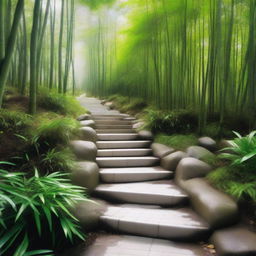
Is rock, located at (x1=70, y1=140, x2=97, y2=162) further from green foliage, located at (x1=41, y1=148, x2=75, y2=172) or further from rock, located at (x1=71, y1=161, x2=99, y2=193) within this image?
green foliage, located at (x1=41, y1=148, x2=75, y2=172)

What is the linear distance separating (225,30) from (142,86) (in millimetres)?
3340

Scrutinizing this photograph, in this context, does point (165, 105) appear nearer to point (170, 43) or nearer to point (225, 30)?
point (170, 43)

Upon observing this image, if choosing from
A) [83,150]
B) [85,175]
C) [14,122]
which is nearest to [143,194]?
[85,175]

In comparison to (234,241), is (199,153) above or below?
above

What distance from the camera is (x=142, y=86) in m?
7.20

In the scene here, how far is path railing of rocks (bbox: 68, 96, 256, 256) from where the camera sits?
2.24 m

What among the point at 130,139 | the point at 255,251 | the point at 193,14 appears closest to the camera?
the point at 255,251

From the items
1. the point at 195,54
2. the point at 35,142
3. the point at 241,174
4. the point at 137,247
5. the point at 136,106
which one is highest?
Answer: the point at 195,54

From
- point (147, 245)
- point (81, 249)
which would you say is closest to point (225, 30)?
point (147, 245)

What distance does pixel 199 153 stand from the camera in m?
3.61

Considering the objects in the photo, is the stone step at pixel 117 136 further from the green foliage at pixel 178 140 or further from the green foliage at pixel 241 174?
the green foliage at pixel 241 174

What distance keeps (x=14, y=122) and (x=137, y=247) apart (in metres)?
2.41

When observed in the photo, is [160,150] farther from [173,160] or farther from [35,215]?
[35,215]

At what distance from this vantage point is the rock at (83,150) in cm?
336
